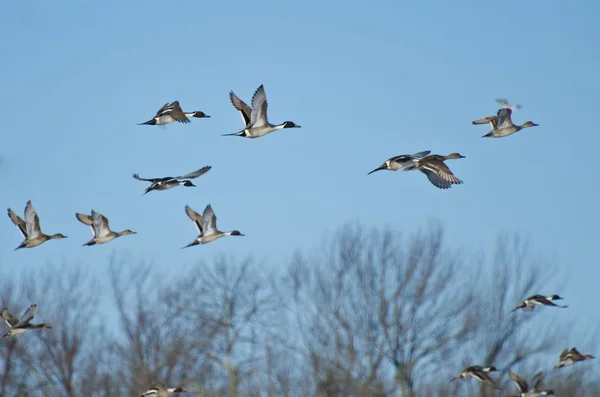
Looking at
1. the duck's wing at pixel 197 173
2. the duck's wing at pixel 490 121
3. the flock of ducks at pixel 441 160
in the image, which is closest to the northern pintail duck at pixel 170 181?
the duck's wing at pixel 197 173

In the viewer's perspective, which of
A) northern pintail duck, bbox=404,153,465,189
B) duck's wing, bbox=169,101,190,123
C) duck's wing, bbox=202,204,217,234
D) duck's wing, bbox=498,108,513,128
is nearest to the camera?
duck's wing, bbox=202,204,217,234

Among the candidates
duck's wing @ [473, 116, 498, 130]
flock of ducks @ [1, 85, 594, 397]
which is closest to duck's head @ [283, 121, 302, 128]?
flock of ducks @ [1, 85, 594, 397]

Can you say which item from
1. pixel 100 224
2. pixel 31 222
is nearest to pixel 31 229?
pixel 31 222

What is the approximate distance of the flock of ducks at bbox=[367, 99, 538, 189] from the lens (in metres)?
23.6

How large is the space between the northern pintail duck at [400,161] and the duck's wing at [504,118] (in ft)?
6.63

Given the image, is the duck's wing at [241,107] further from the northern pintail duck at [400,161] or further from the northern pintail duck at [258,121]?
the northern pintail duck at [400,161]

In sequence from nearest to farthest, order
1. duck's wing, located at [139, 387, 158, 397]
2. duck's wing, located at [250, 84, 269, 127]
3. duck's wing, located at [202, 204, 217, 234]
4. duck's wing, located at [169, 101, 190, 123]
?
duck's wing, located at [250, 84, 269, 127] < duck's wing, located at [202, 204, 217, 234] < duck's wing, located at [169, 101, 190, 123] < duck's wing, located at [139, 387, 158, 397]

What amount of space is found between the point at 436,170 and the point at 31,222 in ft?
26.6

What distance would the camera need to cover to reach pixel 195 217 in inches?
921

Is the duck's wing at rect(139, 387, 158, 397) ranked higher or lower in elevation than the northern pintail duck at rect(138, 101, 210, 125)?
lower

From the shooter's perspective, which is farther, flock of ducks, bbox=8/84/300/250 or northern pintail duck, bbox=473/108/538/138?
northern pintail duck, bbox=473/108/538/138

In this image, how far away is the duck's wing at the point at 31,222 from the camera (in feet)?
78.8

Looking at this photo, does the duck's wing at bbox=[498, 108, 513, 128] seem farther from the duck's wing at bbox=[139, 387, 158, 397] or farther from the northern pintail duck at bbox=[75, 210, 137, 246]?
the duck's wing at bbox=[139, 387, 158, 397]

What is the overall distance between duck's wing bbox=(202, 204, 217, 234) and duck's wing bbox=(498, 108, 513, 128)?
20.1 ft
